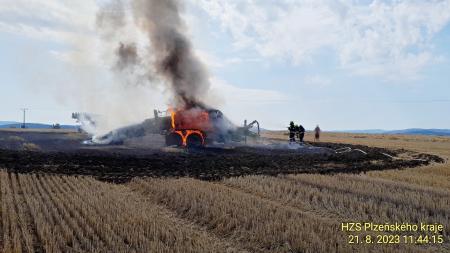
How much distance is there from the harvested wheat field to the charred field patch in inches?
85.0

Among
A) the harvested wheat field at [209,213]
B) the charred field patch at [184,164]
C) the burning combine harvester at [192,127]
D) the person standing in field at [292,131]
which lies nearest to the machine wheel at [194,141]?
the burning combine harvester at [192,127]

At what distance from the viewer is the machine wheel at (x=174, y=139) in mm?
33094

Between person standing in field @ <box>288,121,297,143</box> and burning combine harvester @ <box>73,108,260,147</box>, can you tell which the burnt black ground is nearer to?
burning combine harvester @ <box>73,108,260,147</box>

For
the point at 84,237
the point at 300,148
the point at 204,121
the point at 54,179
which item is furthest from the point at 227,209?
the point at 300,148

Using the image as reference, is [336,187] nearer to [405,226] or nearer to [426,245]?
[405,226]

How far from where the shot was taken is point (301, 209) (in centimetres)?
1272

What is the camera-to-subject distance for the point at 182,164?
23.7 metres

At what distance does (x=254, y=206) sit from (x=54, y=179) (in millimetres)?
8590

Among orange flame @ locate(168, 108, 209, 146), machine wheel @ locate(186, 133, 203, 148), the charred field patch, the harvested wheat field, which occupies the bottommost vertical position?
the harvested wheat field

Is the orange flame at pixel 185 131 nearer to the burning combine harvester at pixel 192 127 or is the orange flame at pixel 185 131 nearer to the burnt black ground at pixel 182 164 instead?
the burning combine harvester at pixel 192 127

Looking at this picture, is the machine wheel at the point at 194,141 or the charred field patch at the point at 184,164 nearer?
the charred field patch at the point at 184,164

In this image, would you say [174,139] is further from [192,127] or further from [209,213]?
[209,213]

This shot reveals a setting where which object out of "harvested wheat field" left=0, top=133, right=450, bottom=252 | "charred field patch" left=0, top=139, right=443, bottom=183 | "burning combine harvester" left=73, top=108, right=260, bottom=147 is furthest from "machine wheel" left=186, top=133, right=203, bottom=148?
"harvested wheat field" left=0, top=133, right=450, bottom=252

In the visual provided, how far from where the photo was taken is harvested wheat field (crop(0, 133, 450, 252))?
29.5 ft
